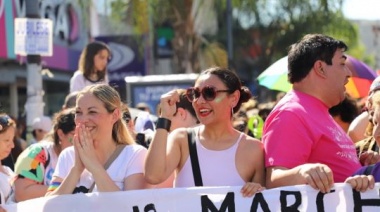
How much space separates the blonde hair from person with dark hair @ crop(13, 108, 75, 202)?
1339 millimetres

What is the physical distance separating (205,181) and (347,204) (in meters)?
0.77

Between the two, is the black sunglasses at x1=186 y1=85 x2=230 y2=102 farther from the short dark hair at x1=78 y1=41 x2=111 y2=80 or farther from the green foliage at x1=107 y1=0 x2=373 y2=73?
the green foliage at x1=107 y1=0 x2=373 y2=73

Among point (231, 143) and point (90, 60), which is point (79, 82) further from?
point (231, 143)

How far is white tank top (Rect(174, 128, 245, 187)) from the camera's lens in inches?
208

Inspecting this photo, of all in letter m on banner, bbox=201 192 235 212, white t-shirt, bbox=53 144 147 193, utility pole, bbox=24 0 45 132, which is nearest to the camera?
letter m on banner, bbox=201 192 235 212

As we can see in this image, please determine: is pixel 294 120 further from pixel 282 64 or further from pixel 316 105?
pixel 282 64

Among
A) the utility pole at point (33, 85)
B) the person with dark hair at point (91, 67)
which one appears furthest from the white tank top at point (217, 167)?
the utility pole at point (33, 85)

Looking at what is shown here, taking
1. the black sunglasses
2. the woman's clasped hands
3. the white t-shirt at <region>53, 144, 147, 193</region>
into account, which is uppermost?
the black sunglasses

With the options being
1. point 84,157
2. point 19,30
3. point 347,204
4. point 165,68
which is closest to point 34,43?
point 19,30

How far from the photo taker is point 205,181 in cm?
532

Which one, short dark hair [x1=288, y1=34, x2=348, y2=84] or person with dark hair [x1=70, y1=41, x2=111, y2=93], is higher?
short dark hair [x1=288, y1=34, x2=348, y2=84]

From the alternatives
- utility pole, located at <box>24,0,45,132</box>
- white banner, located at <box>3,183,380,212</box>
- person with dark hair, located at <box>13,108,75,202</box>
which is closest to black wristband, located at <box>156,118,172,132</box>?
white banner, located at <box>3,183,380,212</box>

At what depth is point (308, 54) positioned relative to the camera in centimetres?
526

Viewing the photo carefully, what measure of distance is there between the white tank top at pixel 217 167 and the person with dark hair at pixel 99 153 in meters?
0.38
